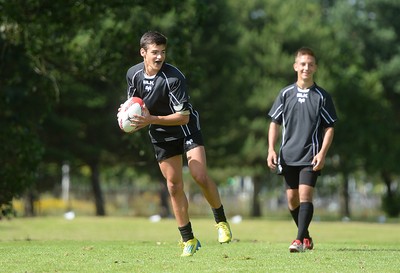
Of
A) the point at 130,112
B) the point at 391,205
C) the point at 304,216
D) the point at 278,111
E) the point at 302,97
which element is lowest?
the point at 304,216

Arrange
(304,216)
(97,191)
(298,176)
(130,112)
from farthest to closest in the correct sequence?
(97,191) → (298,176) → (304,216) → (130,112)

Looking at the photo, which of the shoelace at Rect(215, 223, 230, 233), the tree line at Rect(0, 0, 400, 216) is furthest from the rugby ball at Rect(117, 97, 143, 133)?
the tree line at Rect(0, 0, 400, 216)

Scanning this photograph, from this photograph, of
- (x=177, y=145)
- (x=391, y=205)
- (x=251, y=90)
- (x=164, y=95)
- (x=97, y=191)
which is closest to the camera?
(x=164, y=95)

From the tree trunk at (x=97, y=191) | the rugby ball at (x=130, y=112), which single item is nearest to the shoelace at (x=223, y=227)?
the rugby ball at (x=130, y=112)

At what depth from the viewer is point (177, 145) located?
1156cm

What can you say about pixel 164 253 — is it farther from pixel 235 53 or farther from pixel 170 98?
pixel 235 53

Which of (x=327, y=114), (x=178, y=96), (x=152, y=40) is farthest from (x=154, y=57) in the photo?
(x=327, y=114)

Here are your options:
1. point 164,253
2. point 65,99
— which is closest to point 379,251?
point 164,253

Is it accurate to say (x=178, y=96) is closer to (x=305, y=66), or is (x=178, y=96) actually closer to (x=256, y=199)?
(x=305, y=66)

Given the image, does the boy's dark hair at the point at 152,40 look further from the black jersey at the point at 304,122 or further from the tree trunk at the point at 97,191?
the tree trunk at the point at 97,191

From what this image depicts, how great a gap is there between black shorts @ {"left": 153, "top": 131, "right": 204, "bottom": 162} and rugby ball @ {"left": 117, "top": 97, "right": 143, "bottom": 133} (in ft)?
2.17

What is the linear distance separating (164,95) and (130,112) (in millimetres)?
545

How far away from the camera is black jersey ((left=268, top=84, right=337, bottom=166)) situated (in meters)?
12.7

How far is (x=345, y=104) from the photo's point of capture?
59.3 meters
